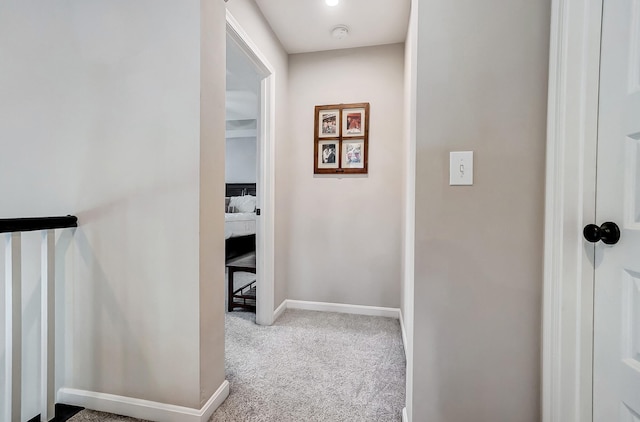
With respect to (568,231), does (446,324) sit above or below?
below

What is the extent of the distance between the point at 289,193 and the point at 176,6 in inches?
67.1

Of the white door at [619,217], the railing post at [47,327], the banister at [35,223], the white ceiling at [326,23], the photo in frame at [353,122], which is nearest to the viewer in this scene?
the white door at [619,217]

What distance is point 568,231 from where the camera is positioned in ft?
2.89

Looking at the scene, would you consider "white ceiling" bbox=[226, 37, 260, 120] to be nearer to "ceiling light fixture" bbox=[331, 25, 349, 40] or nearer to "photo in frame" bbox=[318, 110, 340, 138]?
"photo in frame" bbox=[318, 110, 340, 138]

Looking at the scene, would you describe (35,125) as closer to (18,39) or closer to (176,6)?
(18,39)

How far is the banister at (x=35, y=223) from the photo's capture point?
1.13m

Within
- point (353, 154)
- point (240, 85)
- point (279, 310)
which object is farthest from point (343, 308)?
point (240, 85)

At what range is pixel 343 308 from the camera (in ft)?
8.82

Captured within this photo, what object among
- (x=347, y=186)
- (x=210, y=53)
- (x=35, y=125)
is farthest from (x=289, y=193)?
(x=35, y=125)

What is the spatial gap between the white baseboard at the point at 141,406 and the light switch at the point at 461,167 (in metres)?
1.53

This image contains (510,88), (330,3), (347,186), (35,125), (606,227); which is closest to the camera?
(606,227)

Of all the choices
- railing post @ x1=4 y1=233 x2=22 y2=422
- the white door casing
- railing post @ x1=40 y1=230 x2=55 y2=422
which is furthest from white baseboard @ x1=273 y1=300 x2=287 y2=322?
the white door casing

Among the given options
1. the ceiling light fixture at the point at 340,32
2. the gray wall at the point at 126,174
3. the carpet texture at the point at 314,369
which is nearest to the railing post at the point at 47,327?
the gray wall at the point at 126,174

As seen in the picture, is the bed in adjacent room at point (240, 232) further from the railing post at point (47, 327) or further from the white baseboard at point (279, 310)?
the railing post at point (47, 327)
